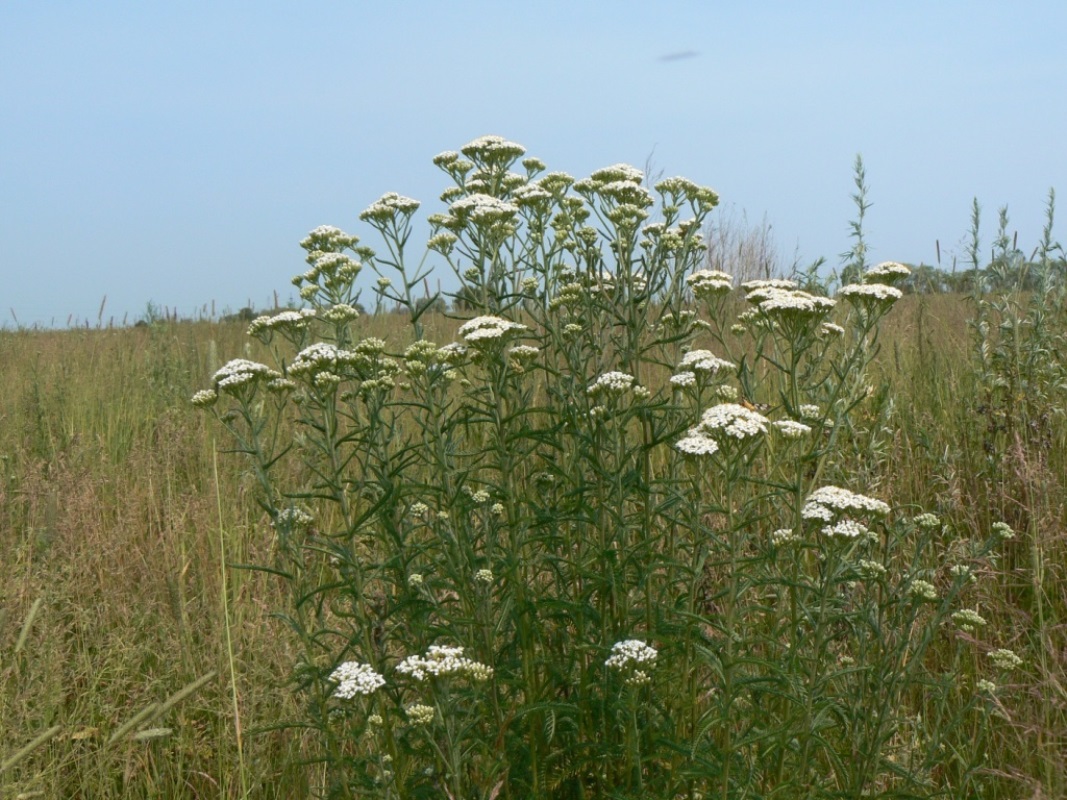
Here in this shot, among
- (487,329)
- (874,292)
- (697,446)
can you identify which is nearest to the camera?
(697,446)

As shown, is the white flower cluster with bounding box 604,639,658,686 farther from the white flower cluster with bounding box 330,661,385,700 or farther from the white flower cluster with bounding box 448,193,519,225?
the white flower cluster with bounding box 448,193,519,225

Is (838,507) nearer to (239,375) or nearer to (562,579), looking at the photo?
(562,579)

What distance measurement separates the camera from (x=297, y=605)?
8.37ft

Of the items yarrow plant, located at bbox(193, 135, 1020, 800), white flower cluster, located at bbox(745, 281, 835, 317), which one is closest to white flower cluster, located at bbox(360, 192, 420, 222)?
yarrow plant, located at bbox(193, 135, 1020, 800)

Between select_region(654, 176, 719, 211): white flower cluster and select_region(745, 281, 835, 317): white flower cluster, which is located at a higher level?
select_region(654, 176, 719, 211): white flower cluster

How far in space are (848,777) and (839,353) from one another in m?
→ 2.42

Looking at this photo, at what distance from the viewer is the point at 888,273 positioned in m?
3.23

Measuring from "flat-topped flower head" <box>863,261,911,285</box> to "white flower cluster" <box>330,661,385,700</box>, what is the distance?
2.30 m

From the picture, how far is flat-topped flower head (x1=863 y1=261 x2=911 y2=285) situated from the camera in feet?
10.4

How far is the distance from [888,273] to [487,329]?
1.59 meters

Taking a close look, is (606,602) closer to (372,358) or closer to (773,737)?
(773,737)

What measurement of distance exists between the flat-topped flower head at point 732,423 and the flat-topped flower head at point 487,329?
0.66 metres

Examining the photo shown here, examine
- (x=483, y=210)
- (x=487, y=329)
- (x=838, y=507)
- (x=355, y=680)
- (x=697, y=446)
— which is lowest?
(x=355, y=680)

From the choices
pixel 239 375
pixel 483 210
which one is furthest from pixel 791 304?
pixel 239 375
